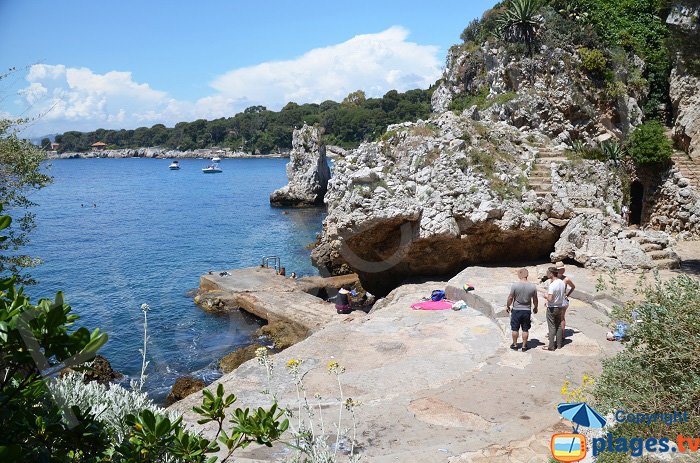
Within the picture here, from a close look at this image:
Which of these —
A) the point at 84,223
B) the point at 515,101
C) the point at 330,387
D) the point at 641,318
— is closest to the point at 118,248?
the point at 84,223

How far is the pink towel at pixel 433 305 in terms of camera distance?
1287cm

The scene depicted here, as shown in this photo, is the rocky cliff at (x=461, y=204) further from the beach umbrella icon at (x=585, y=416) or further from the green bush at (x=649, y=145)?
the beach umbrella icon at (x=585, y=416)

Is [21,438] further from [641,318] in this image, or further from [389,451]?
[641,318]

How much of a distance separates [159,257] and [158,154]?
154 m

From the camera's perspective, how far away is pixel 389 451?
6.42 m

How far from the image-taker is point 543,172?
17.2m

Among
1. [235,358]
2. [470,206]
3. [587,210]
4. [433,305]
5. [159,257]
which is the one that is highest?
[470,206]

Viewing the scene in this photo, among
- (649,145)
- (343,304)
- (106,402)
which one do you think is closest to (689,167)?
(649,145)

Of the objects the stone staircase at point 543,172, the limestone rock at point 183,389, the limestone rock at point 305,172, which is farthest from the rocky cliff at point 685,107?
the limestone rock at point 305,172

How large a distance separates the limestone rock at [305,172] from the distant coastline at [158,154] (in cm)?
9325

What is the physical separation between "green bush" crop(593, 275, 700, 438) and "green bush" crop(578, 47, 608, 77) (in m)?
20.9

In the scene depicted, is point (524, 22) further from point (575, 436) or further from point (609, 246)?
point (575, 436)

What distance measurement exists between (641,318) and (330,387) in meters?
4.78

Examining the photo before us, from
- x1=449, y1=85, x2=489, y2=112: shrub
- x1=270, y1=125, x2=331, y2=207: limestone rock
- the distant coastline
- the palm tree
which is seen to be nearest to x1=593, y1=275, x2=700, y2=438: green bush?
x1=449, y1=85, x2=489, y2=112: shrub
